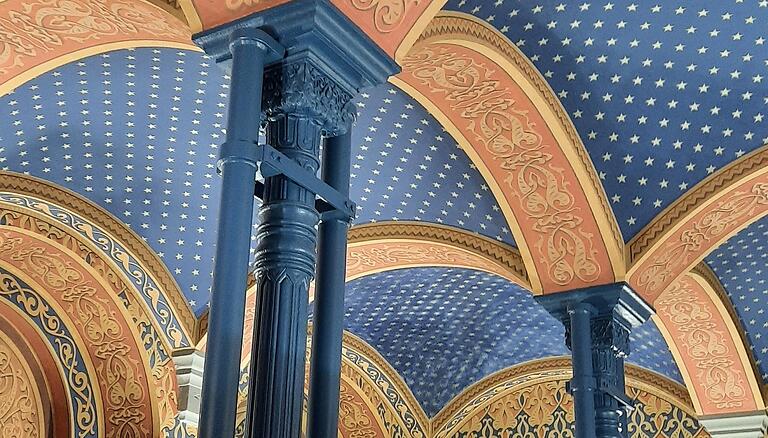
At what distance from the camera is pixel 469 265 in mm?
8484

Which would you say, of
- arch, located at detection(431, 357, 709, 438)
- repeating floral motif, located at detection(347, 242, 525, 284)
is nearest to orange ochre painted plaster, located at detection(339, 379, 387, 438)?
arch, located at detection(431, 357, 709, 438)

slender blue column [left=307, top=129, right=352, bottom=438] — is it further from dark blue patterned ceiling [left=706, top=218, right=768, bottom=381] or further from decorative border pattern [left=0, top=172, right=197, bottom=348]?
dark blue patterned ceiling [left=706, top=218, right=768, bottom=381]

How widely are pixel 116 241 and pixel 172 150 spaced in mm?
1358

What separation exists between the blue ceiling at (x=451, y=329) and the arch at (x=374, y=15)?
192 inches

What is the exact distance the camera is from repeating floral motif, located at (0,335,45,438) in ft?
29.8

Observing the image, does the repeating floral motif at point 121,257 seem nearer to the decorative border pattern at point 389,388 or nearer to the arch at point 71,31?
the arch at point 71,31

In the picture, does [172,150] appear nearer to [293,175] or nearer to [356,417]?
[293,175]

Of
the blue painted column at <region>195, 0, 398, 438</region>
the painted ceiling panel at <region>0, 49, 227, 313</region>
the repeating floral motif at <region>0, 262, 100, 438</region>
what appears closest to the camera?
the blue painted column at <region>195, 0, 398, 438</region>

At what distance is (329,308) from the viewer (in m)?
4.07

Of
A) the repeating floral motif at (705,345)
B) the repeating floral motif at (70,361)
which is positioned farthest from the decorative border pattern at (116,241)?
the repeating floral motif at (705,345)

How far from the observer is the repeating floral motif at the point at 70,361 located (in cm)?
920

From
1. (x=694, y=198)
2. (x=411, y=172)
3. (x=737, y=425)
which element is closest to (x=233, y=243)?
(x=411, y=172)

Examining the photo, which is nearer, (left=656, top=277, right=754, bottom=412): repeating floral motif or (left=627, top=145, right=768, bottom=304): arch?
(left=627, top=145, right=768, bottom=304): arch

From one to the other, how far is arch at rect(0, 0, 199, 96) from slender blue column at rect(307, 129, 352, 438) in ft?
5.52
